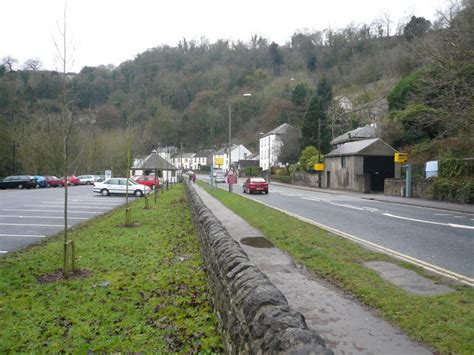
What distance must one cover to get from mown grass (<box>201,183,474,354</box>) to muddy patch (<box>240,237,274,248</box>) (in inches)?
9.8

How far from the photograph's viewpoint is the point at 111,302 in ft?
19.2

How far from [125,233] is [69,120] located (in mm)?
4316

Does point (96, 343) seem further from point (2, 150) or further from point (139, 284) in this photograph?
point (2, 150)

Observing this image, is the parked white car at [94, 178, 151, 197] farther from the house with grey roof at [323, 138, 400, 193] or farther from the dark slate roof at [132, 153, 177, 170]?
the house with grey roof at [323, 138, 400, 193]

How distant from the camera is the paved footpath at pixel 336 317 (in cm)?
393

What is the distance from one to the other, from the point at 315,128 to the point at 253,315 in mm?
57198

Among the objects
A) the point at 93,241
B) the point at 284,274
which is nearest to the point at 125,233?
the point at 93,241

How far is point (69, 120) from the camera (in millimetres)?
8828

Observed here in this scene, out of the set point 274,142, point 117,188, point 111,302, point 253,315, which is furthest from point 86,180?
point 253,315

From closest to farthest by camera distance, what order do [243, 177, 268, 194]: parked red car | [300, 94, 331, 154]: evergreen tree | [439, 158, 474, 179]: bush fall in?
1. [439, 158, 474, 179]: bush
2. [243, 177, 268, 194]: parked red car
3. [300, 94, 331, 154]: evergreen tree

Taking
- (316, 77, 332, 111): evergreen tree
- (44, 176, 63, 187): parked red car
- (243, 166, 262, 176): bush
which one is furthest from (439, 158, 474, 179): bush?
(243, 166, 262, 176): bush

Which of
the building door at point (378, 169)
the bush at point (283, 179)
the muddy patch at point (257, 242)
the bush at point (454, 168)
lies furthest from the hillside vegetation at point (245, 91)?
the bush at point (283, 179)

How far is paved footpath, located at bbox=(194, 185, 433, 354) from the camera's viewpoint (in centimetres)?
393

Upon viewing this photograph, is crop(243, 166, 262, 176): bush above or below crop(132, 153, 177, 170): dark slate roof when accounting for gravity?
below
